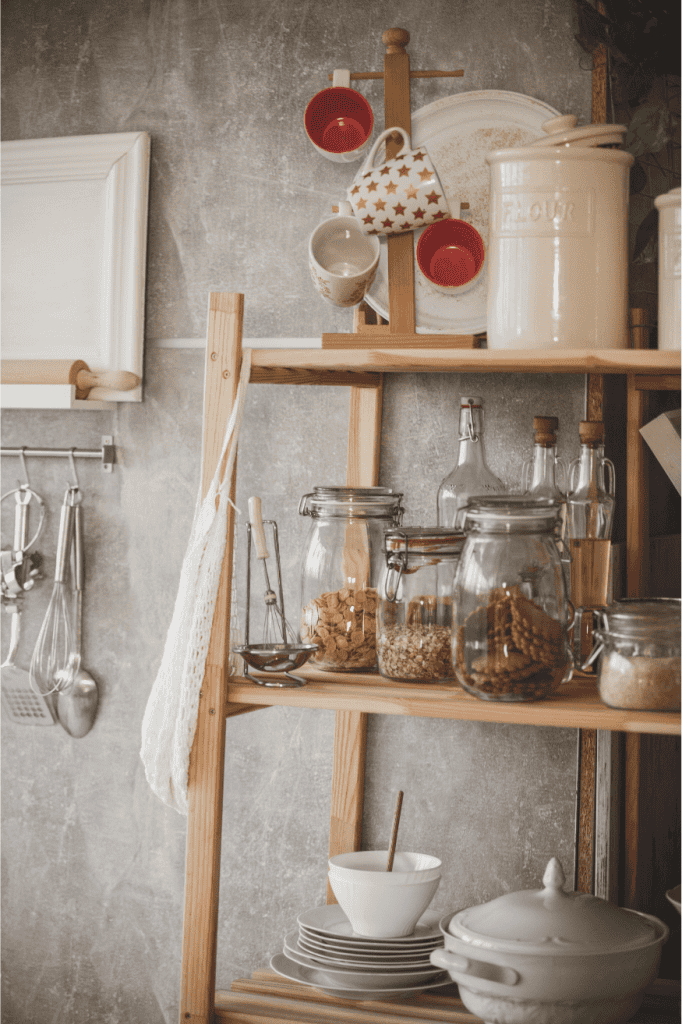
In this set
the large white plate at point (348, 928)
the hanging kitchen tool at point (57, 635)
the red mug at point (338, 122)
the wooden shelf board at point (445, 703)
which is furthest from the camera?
the hanging kitchen tool at point (57, 635)

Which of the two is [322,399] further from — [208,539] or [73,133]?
[73,133]

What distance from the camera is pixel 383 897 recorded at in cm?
136

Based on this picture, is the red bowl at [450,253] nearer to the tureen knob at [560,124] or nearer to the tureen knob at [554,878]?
the tureen knob at [560,124]

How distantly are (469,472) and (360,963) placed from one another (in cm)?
69

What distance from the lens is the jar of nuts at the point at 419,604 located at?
132 cm

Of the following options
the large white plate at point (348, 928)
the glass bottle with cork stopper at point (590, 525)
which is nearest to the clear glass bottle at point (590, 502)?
the glass bottle with cork stopper at point (590, 525)

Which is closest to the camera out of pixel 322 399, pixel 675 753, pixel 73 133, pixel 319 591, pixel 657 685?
pixel 657 685

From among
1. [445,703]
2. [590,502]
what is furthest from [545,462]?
[445,703]

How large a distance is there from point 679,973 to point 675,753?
1.05ft

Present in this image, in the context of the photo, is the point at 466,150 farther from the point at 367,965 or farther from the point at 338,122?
the point at 367,965

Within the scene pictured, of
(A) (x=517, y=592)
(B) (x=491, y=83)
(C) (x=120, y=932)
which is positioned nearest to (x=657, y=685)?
(A) (x=517, y=592)

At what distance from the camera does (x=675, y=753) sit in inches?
63.3

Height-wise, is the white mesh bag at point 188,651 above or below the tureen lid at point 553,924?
above

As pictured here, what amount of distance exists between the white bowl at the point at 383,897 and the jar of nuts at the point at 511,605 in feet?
1.07
